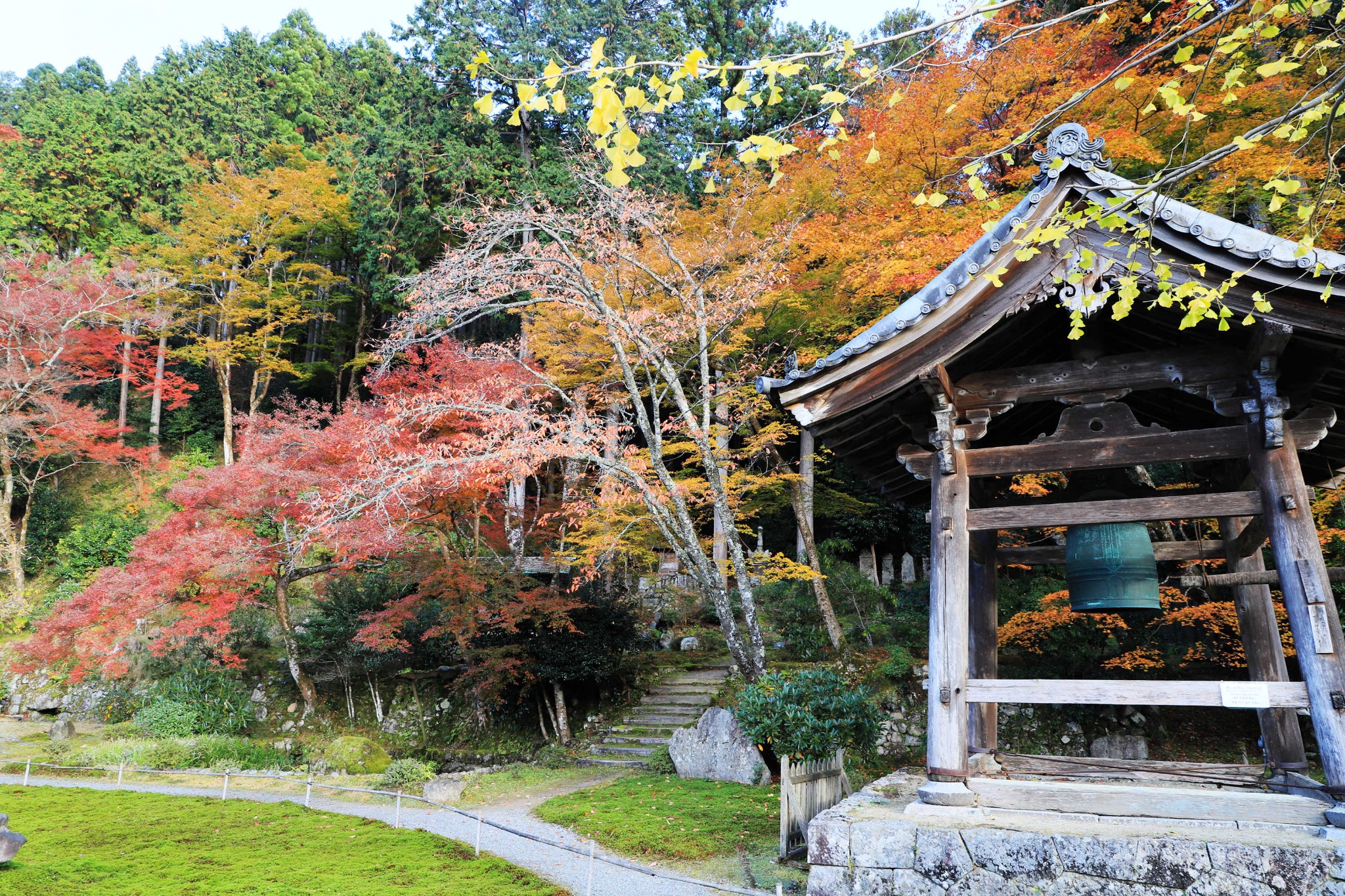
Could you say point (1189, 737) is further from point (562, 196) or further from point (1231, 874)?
point (562, 196)

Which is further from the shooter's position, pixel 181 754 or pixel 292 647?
pixel 292 647

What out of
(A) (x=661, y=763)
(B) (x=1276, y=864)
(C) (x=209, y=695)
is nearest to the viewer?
(B) (x=1276, y=864)

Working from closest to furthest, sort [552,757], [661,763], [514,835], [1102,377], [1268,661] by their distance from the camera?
1. [1102,377]
2. [1268,661]
3. [514,835]
4. [661,763]
5. [552,757]

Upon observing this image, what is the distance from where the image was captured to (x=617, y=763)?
11.1 m

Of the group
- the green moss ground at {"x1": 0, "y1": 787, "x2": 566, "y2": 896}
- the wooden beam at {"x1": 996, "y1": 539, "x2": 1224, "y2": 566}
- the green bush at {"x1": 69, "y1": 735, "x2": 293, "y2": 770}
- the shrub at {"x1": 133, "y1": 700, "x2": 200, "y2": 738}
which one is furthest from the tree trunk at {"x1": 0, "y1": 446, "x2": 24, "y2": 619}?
the wooden beam at {"x1": 996, "y1": 539, "x2": 1224, "y2": 566}

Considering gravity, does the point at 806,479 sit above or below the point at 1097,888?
above

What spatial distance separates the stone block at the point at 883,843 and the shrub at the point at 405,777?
7574mm

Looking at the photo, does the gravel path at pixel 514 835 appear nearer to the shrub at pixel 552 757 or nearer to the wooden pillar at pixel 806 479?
the shrub at pixel 552 757

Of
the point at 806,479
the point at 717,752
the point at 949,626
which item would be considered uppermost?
the point at 806,479

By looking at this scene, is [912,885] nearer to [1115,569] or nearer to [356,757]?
[1115,569]

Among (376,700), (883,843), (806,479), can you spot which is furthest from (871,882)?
(376,700)

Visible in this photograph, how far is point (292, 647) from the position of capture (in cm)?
1336

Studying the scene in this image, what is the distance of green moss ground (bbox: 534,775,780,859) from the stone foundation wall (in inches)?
122

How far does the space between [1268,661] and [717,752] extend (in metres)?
6.52
